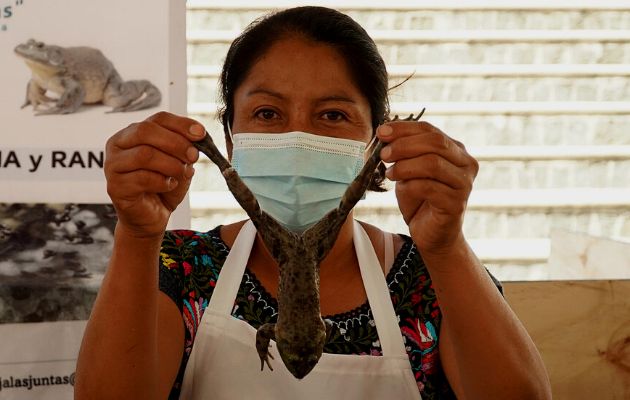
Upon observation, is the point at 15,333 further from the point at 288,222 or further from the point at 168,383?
the point at 288,222

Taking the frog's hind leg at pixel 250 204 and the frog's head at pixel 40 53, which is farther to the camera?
the frog's head at pixel 40 53

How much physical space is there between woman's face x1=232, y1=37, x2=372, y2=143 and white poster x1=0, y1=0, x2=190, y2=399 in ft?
1.85

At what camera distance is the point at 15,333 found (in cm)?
237

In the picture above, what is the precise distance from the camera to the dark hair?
199 centimetres

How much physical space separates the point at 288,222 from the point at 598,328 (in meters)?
1.26

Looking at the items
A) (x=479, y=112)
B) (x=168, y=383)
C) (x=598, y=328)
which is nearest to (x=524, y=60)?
(x=479, y=112)

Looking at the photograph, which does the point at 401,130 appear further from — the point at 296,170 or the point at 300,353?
the point at 300,353

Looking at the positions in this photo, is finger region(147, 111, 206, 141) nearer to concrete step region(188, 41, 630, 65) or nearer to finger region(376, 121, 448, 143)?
finger region(376, 121, 448, 143)

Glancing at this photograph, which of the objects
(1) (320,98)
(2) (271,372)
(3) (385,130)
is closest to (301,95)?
(1) (320,98)

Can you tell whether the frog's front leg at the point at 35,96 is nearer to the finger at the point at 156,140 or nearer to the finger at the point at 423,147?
the finger at the point at 156,140

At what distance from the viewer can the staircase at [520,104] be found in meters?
4.43

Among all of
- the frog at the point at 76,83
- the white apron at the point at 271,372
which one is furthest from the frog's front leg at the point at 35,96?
the white apron at the point at 271,372

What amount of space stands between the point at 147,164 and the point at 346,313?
72 cm

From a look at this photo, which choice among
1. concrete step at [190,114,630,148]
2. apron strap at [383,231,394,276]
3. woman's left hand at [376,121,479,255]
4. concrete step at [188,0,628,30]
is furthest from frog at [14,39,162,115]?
concrete step at [190,114,630,148]
